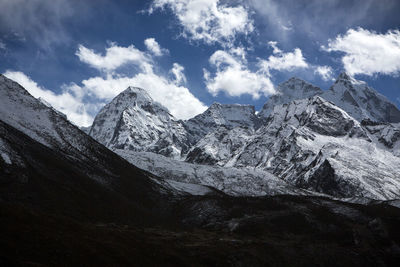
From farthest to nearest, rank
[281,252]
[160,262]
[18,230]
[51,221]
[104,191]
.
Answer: [104,191], [281,252], [51,221], [160,262], [18,230]

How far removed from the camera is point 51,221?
57.9 m

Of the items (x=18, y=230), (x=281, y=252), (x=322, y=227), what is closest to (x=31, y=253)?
(x=18, y=230)

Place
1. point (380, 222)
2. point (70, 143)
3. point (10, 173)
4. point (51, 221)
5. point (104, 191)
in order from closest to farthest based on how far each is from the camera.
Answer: point (51, 221)
point (10, 173)
point (380, 222)
point (104, 191)
point (70, 143)

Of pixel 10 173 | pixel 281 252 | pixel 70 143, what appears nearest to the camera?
pixel 281 252

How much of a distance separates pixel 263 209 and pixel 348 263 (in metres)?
51.7

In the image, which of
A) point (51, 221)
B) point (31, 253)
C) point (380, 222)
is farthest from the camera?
point (380, 222)

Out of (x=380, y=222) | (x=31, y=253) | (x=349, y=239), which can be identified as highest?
(x=380, y=222)

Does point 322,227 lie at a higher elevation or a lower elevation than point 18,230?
higher

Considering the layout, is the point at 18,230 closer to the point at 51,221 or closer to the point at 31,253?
the point at 31,253

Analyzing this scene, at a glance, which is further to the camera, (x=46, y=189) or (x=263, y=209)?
(x=263, y=209)

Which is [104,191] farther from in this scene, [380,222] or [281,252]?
[380,222]

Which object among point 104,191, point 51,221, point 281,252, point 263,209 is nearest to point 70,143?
point 104,191

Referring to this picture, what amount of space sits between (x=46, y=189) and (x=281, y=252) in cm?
6177

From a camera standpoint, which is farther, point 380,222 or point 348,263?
point 380,222
